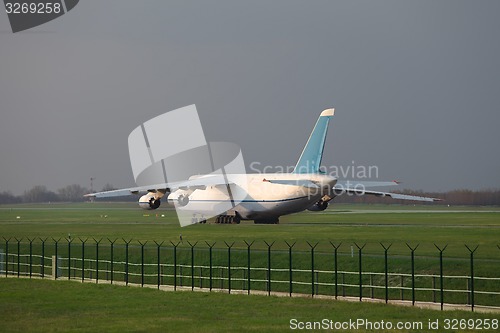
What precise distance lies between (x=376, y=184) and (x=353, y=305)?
49633mm

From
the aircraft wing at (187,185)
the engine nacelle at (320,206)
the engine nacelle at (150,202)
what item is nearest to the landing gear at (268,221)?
the engine nacelle at (320,206)

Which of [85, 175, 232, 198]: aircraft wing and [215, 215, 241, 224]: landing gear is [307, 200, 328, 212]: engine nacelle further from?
[85, 175, 232, 198]: aircraft wing

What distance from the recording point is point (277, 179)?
273 feet

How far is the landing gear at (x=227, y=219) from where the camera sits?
89562 millimetres

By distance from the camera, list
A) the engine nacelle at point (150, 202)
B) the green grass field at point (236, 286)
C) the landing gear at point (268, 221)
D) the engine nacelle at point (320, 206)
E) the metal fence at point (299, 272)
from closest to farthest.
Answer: the green grass field at point (236, 286)
the metal fence at point (299, 272)
the landing gear at point (268, 221)
the engine nacelle at point (320, 206)
the engine nacelle at point (150, 202)

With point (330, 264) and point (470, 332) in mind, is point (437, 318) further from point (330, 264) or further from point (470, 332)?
point (330, 264)

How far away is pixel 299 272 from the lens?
53438mm

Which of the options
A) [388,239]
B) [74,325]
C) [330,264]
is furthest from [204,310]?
[388,239]

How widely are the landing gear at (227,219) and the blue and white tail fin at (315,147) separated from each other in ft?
24.9

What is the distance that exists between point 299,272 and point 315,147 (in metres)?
32.4

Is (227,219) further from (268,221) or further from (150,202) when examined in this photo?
(150,202)


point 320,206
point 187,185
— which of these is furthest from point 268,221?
point 187,185

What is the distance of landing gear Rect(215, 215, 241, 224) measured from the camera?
89562 millimetres

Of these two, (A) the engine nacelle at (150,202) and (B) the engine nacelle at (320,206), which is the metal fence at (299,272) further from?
(B) the engine nacelle at (320,206)
